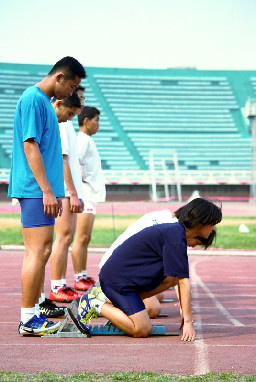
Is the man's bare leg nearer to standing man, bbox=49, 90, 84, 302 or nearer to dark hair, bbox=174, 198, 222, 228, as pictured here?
dark hair, bbox=174, 198, 222, 228

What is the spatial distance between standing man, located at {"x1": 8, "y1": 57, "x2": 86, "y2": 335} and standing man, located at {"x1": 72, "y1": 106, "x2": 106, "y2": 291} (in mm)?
2566

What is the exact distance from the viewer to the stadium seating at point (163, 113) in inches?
2677

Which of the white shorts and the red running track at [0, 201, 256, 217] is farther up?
the white shorts

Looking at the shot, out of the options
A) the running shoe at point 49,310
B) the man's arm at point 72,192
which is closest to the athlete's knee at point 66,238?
the man's arm at point 72,192

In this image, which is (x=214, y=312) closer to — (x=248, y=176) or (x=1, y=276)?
(x=1, y=276)

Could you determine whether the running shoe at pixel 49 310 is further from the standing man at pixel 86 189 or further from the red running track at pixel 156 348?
the standing man at pixel 86 189

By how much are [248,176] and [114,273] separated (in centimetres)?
5634

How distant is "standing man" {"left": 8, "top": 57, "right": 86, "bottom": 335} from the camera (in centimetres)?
462

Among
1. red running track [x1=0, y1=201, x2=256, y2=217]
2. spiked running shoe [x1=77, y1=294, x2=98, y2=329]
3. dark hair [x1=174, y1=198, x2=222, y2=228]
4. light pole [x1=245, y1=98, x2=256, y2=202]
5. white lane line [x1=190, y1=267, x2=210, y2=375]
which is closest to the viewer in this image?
white lane line [x1=190, y1=267, x2=210, y2=375]

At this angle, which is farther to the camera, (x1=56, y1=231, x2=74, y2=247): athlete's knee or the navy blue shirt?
(x1=56, y1=231, x2=74, y2=247): athlete's knee

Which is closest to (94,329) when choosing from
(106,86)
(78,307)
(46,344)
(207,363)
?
(78,307)

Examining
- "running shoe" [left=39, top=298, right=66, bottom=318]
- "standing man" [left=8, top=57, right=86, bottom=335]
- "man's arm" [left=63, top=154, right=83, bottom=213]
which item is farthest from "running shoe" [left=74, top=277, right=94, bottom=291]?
"standing man" [left=8, top=57, right=86, bottom=335]

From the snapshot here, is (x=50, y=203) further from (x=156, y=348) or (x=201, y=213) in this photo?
(x=156, y=348)

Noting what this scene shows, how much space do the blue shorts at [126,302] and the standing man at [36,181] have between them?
0.43 m
